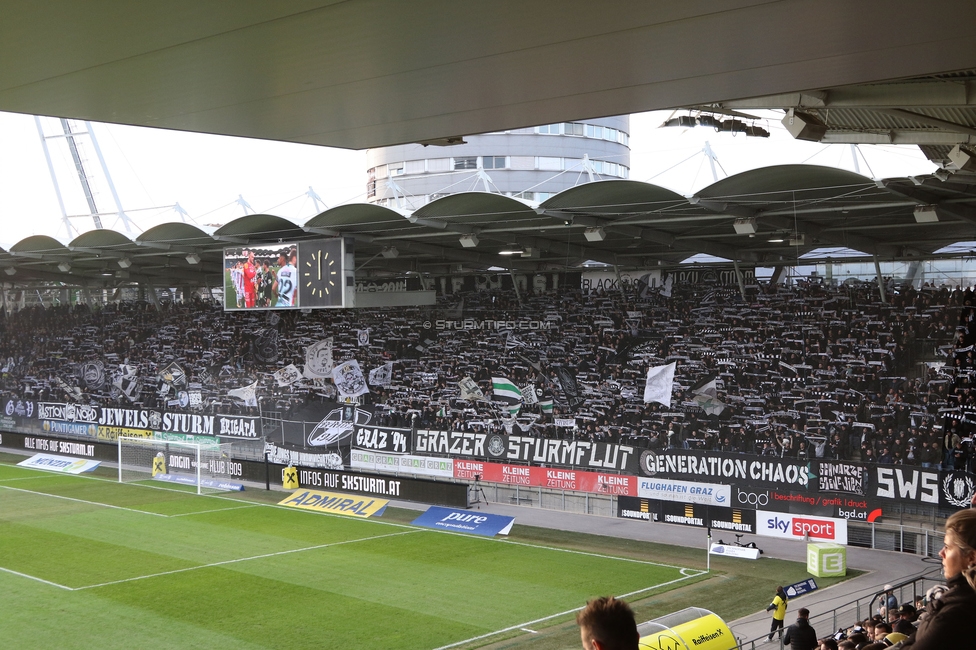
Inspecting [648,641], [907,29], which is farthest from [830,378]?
[907,29]

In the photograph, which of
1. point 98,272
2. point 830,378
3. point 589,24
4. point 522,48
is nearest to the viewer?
point 589,24

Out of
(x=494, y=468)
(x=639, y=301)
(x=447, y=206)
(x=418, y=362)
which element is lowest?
(x=494, y=468)

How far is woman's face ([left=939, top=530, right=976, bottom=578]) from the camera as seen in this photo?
2.62 metres

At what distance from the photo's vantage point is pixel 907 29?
3730 millimetres

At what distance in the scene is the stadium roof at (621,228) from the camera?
19.6 m

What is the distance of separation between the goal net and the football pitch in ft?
13.0

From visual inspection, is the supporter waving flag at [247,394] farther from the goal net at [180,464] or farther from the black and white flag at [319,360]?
the goal net at [180,464]

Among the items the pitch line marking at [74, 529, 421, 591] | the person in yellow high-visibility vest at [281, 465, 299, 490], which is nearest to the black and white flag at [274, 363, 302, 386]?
the person in yellow high-visibility vest at [281, 465, 299, 490]

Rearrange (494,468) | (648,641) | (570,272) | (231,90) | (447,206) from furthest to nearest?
(570,272), (494,468), (447,206), (648,641), (231,90)

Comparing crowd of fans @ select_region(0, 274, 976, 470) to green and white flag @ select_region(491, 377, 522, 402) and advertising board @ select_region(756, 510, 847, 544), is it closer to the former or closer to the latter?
green and white flag @ select_region(491, 377, 522, 402)

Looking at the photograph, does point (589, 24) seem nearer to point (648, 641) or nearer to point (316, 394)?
point (648, 641)

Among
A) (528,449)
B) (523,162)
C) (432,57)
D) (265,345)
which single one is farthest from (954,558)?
(523,162)

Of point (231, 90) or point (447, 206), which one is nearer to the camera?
point (231, 90)

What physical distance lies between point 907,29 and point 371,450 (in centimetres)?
2846
